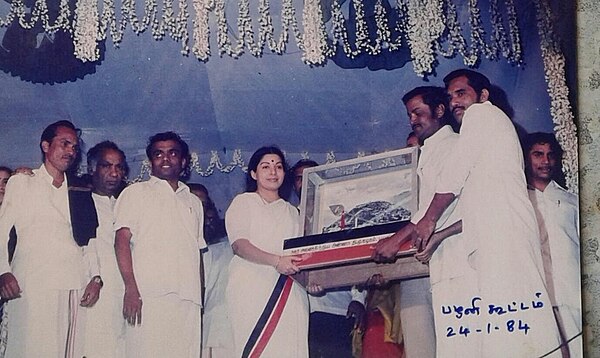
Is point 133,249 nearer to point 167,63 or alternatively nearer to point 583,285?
point 167,63

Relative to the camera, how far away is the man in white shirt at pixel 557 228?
6.85 ft

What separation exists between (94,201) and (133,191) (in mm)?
101

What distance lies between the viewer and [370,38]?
214 cm

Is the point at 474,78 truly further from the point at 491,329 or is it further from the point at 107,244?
the point at 107,244

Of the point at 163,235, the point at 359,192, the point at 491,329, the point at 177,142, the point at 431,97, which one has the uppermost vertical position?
the point at 431,97

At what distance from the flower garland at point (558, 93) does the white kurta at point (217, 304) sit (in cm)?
94

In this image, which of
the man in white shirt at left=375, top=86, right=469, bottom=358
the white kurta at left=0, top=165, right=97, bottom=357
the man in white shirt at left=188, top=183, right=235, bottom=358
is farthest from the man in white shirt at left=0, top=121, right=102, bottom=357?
the man in white shirt at left=375, top=86, right=469, bottom=358

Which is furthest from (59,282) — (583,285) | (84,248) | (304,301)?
(583,285)

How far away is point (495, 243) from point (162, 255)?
2.79ft

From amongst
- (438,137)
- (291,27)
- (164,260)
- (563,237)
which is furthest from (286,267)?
(563,237)

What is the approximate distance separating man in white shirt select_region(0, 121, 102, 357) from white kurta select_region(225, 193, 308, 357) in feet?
1.15

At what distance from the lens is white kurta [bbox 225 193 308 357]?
203 cm

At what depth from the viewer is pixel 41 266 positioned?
200cm

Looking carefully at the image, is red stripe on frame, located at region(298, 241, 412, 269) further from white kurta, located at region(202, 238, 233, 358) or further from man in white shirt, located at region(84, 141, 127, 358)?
man in white shirt, located at region(84, 141, 127, 358)
